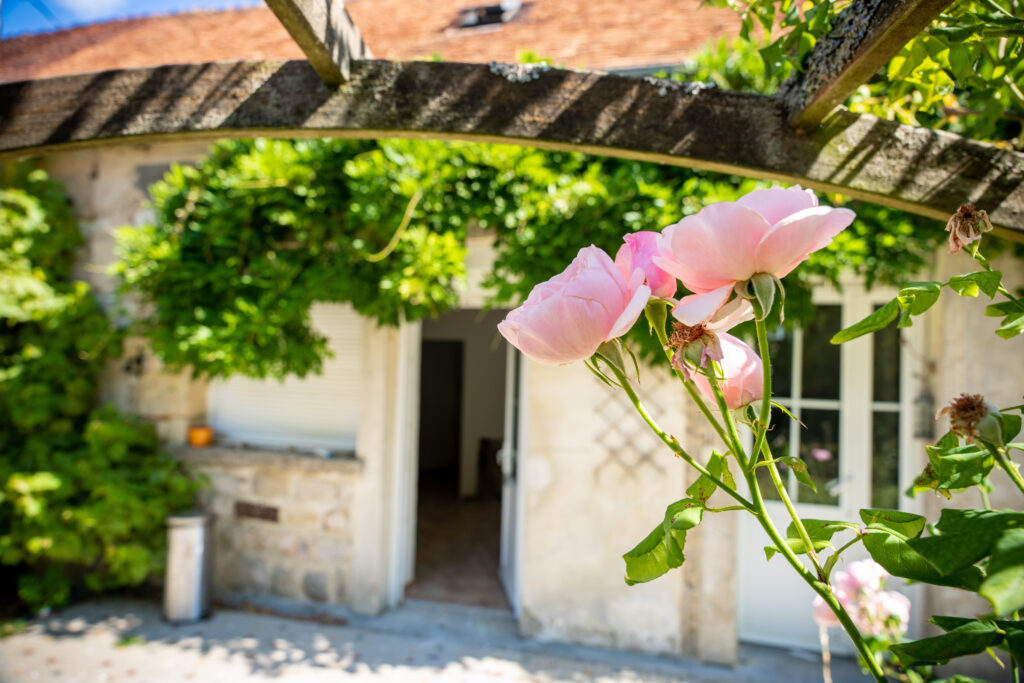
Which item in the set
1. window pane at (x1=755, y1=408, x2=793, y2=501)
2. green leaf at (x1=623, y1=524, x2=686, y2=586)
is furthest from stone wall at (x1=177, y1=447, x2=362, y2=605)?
green leaf at (x1=623, y1=524, x2=686, y2=586)

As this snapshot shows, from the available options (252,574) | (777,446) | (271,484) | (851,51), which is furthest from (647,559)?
(252,574)

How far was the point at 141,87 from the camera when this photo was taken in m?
1.32

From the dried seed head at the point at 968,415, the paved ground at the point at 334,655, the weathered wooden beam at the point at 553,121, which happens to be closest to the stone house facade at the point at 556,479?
the paved ground at the point at 334,655

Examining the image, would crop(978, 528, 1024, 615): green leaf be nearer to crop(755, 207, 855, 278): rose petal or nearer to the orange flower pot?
crop(755, 207, 855, 278): rose petal

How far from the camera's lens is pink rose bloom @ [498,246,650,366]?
0.46 m

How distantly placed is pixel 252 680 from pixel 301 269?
2337 mm

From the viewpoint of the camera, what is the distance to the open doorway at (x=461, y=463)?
4496mm

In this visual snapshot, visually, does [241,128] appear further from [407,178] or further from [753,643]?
[753,643]

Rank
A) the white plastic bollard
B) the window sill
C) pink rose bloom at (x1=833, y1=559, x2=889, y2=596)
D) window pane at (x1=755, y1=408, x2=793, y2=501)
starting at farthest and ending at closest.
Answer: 1. the window sill
2. the white plastic bollard
3. window pane at (x1=755, y1=408, x2=793, y2=501)
4. pink rose bloom at (x1=833, y1=559, x2=889, y2=596)

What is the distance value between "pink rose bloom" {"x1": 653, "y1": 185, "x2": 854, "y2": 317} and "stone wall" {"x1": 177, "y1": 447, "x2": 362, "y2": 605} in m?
3.63

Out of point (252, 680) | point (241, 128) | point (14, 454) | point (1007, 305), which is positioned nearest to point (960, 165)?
point (1007, 305)

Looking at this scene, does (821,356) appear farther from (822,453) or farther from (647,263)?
(647,263)

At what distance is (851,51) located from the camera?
0.91 meters

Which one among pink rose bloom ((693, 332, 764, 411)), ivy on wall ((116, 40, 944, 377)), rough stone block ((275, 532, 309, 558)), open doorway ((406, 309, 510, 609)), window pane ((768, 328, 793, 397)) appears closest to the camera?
pink rose bloom ((693, 332, 764, 411))
